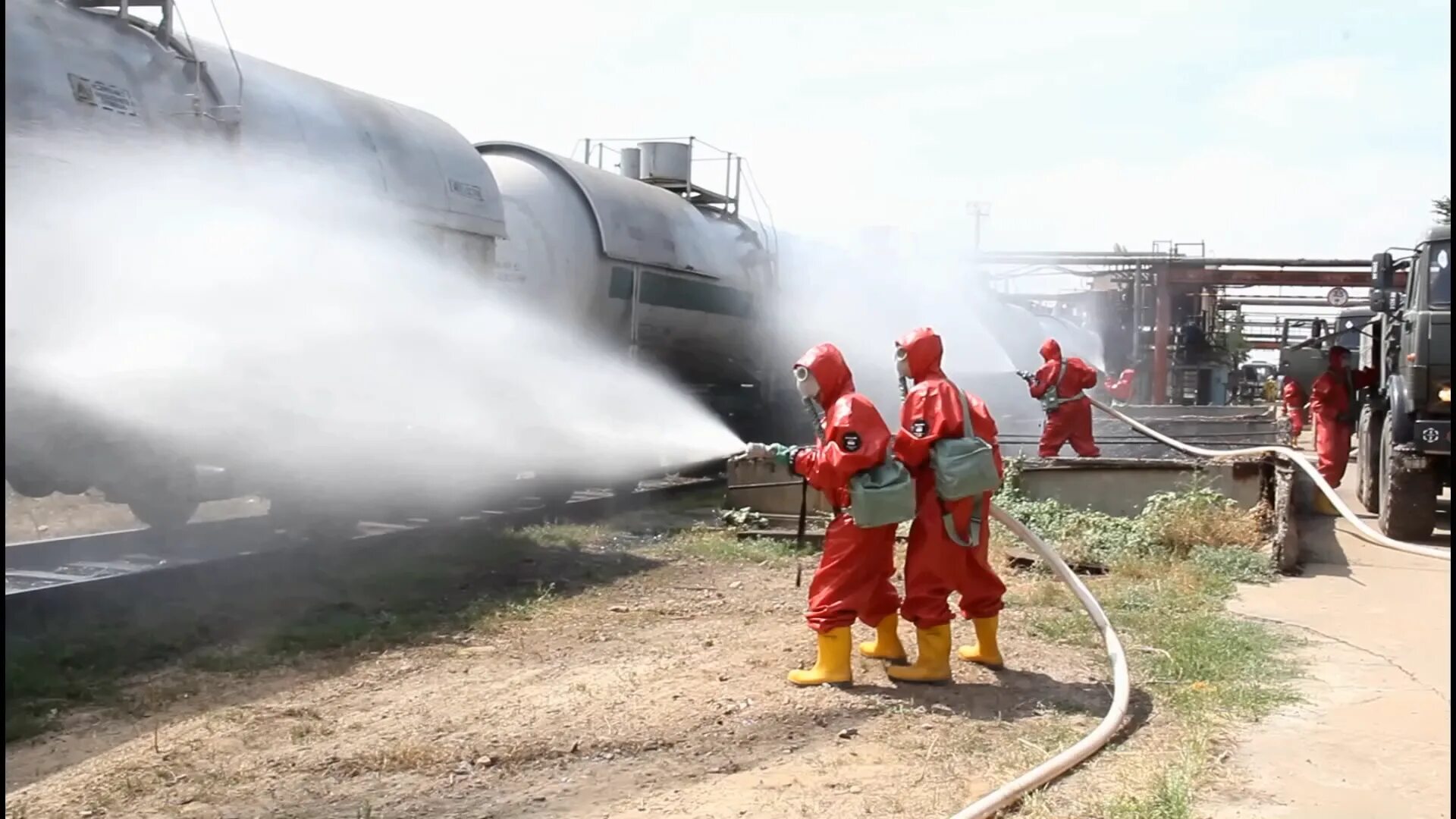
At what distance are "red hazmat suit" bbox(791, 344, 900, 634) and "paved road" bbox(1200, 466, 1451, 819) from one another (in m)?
1.58

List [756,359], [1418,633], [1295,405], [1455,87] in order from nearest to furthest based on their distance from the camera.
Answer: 1. [1455,87]
2. [1418,633]
3. [756,359]
4. [1295,405]

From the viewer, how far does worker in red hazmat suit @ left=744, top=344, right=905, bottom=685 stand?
5.21 m

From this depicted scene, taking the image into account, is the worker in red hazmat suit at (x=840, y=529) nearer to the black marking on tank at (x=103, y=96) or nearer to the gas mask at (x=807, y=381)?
the gas mask at (x=807, y=381)

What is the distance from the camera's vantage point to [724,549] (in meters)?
8.98

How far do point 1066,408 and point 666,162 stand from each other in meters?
5.05

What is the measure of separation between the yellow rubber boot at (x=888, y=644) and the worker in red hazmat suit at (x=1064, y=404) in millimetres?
6274

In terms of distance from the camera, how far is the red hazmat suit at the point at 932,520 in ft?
17.5

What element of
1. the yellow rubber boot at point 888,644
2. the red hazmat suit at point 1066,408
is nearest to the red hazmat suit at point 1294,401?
the red hazmat suit at point 1066,408

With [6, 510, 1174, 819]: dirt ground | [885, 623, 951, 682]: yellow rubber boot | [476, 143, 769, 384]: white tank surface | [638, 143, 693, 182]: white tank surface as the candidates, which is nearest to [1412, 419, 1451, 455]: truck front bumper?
[6, 510, 1174, 819]: dirt ground

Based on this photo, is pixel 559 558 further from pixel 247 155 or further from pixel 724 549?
pixel 247 155

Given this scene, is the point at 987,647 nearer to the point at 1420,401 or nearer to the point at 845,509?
the point at 845,509

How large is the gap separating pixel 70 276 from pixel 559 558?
13.1 ft

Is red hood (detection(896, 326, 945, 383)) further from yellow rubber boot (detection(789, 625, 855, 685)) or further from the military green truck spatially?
the military green truck

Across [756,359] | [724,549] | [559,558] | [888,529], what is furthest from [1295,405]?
[888,529]
